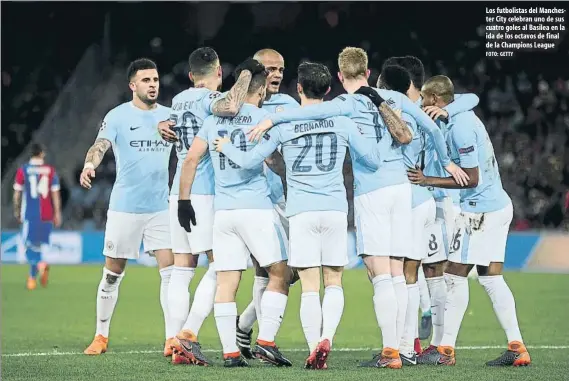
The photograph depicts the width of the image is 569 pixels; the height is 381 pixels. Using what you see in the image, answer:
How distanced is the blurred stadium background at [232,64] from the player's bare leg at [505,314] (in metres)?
13.5

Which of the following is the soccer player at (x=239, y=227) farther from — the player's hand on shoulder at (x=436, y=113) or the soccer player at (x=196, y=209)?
the player's hand on shoulder at (x=436, y=113)

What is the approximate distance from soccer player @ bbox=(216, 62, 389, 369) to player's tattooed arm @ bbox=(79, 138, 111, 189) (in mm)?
1270

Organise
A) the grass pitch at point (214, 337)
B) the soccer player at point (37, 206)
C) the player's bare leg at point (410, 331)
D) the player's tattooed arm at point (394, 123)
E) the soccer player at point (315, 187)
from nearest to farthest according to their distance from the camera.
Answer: the grass pitch at point (214, 337)
the soccer player at point (315, 187)
the player's tattooed arm at point (394, 123)
the player's bare leg at point (410, 331)
the soccer player at point (37, 206)

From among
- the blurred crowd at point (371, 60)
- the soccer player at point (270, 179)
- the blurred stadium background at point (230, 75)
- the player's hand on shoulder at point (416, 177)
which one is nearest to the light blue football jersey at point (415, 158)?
the player's hand on shoulder at point (416, 177)

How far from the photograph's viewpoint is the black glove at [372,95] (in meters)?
8.42

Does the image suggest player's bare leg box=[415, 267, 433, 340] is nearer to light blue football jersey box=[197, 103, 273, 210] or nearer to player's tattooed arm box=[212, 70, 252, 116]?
light blue football jersey box=[197, 103, 273, 210]

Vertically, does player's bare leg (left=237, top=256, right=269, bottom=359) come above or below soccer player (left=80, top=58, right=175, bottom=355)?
below

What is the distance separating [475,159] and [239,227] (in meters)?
1.91

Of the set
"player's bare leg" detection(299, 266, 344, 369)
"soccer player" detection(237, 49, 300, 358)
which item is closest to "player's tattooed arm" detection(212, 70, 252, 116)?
"soccer player" detection(237, 49, 300, 358)

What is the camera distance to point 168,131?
904 cm

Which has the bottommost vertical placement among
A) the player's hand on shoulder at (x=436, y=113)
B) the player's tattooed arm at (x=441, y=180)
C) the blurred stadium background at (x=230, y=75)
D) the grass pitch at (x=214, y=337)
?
the grass pitch at (x=214, y=337)

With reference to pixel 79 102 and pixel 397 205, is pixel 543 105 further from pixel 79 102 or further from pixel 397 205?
pixel 397 205

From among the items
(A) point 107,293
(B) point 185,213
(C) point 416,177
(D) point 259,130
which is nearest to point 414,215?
(C) point 416,177

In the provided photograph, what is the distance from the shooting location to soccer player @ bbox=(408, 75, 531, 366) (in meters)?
8.79
